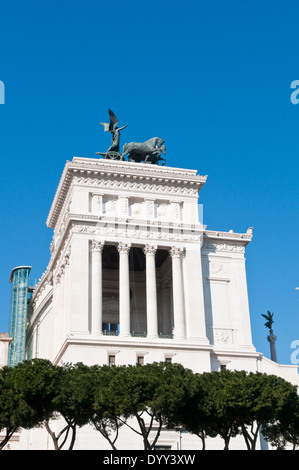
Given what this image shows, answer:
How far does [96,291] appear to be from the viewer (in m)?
71.2

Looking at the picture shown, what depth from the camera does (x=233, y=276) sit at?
77188 millimetres

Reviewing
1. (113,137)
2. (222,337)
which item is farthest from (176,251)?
(113,137)

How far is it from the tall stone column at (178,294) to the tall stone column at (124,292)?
440 centimetres

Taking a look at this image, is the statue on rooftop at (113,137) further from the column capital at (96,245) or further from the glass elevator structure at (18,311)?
the glass elevator structure at (18,311)

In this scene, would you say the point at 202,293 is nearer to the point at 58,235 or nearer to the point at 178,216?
the point at 178,216

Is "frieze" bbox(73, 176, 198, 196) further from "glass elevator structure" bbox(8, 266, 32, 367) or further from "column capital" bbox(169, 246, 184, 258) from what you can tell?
"glass elevator structure" bbox(8, 266, 32, 367)

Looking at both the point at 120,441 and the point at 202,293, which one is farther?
the point at 202,293

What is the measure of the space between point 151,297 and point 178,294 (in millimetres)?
2578

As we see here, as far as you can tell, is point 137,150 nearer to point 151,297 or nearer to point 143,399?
point 151,297

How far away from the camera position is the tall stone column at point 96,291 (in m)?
69.9

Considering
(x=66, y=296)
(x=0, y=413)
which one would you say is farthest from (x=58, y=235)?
(x=0, y=413)

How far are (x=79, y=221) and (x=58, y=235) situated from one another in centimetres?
1043

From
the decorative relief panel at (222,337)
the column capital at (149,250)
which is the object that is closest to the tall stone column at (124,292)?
the column capital at (149,250)
